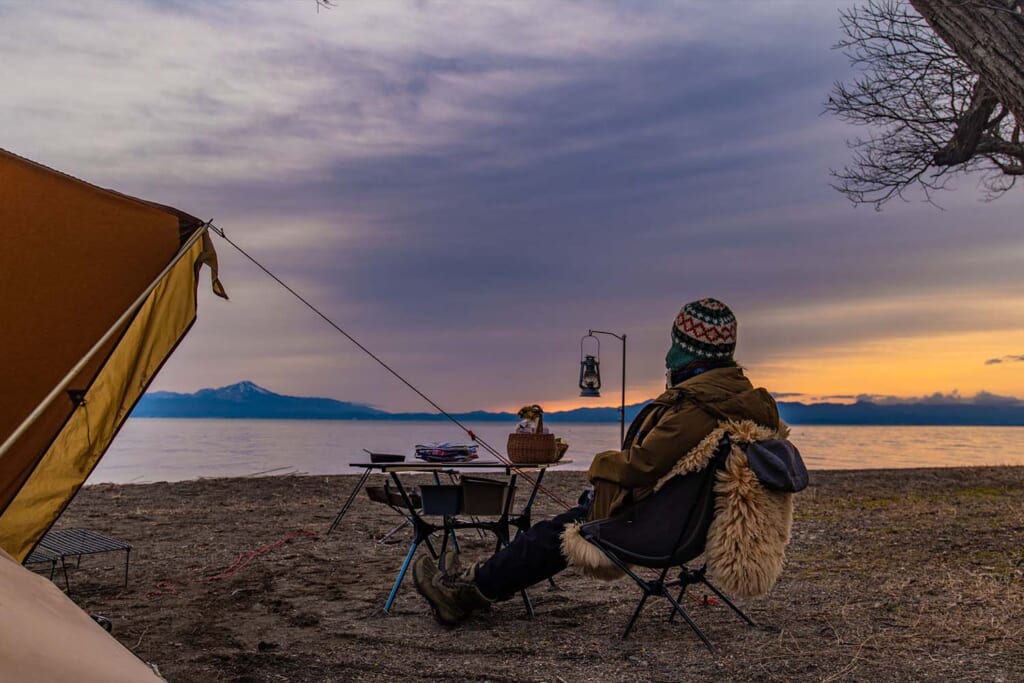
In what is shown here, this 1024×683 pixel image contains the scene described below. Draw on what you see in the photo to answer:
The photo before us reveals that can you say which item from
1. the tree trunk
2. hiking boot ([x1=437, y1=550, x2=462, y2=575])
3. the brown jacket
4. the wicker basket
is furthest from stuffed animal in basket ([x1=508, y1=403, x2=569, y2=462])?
the tree trunk

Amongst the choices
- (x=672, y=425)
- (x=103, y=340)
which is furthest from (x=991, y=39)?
(x=103, y=340)

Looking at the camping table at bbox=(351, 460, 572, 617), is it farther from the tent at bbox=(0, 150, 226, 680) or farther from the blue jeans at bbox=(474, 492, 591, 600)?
the tent at bbox=(0, 150, 226, 680)

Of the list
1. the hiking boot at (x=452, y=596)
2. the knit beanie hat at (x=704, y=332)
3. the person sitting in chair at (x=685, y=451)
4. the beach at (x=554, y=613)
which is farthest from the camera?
the hiking boot at (x=452, y=596)

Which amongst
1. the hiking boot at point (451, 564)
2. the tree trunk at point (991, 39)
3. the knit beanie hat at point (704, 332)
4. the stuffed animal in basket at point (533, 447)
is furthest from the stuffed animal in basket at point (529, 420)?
the tree trunk at point (991, 39)

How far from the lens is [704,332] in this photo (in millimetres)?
3924

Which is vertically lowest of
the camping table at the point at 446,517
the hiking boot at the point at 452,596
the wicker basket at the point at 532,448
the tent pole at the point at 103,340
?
the hiking boot at the point at 452,596

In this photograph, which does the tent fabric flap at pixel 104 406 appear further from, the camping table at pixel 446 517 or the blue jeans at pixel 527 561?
the blue jeans at pixel 527 561

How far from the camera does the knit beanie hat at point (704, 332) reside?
12.9 ft

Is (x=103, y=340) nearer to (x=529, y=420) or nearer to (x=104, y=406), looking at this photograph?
(x=104, y=406)

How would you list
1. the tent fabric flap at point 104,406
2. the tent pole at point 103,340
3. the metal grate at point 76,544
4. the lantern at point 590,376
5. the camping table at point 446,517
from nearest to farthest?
the tent pole at point 103,340 < the tent fabric flap at point 104,406 < the metal grate at point 76,544 < the camping table at point 446,517 < the lantern at point 590,376

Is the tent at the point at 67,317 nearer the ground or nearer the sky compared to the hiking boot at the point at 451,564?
nearer the sky

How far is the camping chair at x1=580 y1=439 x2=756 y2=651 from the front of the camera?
3852 millimetres

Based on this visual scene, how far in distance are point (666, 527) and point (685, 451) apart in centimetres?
32

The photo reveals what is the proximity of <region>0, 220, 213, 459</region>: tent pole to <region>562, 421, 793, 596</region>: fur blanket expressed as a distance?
2.25m
